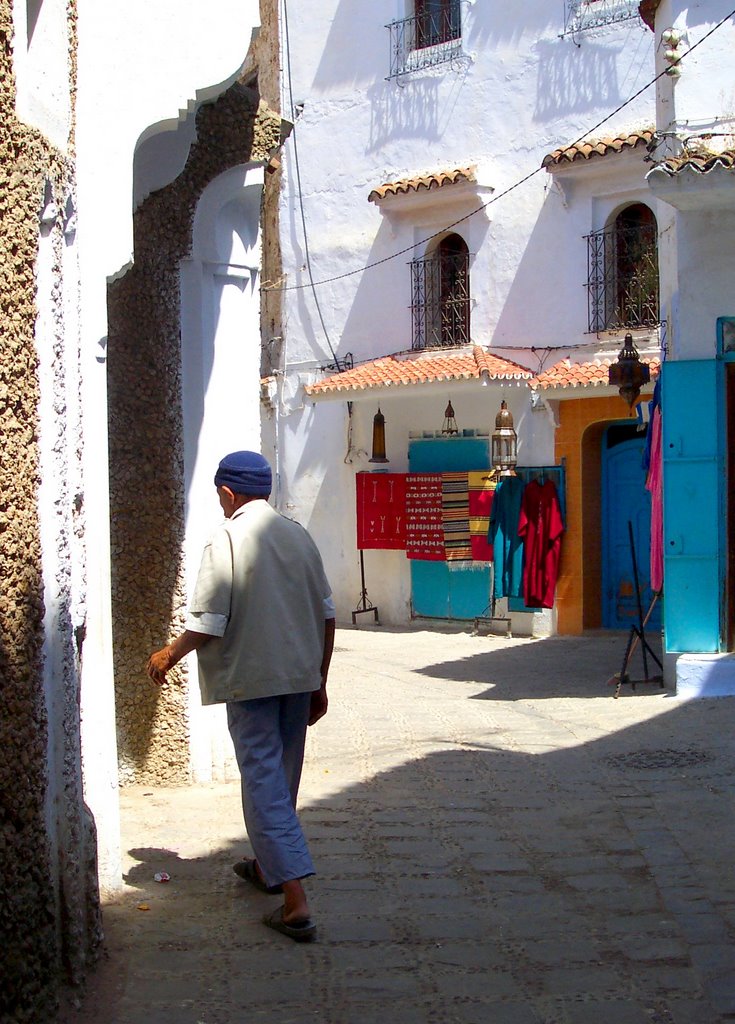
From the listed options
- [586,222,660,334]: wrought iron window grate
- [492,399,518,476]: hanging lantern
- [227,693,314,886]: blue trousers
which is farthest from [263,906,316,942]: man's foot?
[586,222,660,334]: wrought iron window grate

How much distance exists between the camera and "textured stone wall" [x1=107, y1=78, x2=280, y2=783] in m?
6.19

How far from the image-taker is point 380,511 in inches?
638

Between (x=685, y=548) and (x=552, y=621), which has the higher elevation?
(x=685, y=548)

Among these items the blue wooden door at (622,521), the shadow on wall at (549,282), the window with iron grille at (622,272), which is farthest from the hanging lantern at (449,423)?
the window with iron grille at (622,272)

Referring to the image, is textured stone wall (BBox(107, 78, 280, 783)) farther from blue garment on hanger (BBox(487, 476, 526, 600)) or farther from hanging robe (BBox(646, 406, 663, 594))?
blue garment on hanger (BBox(487, 476, 526, 600))

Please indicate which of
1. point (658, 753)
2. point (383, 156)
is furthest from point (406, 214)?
point (658, 753)

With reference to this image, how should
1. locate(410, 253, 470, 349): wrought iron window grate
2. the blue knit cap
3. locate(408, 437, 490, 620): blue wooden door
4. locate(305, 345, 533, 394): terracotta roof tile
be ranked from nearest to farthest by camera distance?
1. the blue knit cap
2. locate(305, 345, 533, 394): terracotta roof tile
3. locate(408, 437, 490, 620): blue wooden door
4. locate(410, 253, 470, 349): wrought iron window grate

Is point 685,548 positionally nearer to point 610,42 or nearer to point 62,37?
point 62,37

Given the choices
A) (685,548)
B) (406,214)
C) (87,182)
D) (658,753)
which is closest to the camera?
(87,182)

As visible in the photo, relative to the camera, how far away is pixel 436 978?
12.9 feet

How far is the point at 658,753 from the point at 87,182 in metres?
4.53

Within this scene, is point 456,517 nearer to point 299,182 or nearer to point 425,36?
point 299,182

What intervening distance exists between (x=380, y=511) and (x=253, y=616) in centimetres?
1190

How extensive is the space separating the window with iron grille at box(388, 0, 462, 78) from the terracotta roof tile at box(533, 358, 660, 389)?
4.28 m
